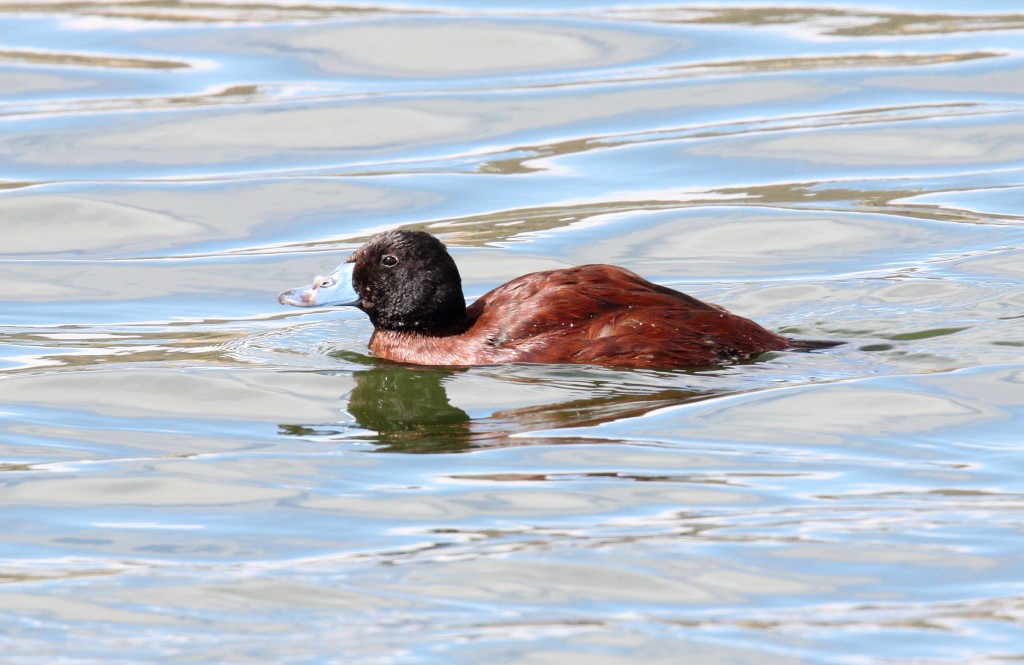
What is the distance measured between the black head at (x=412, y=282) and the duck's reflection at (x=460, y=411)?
341mm

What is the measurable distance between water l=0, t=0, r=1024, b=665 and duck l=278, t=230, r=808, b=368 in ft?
0.48

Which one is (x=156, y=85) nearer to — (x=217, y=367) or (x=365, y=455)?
(x=217, y=367)

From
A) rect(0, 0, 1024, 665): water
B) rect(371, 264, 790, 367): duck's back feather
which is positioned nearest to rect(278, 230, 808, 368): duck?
rect(371, 264, 790, 367): duck's back feather

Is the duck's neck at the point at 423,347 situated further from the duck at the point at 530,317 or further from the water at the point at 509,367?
the water at the point at 509,367

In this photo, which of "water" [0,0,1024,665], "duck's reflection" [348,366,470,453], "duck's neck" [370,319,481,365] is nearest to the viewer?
"water" [0,0,1024,665]

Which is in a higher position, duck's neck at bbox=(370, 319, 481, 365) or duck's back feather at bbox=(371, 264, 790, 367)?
duck's back feather at bbox=(371, 264, 790, 367)

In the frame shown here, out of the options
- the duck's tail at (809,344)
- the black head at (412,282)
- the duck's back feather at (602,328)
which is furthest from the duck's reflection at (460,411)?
the duck's tail at (809,344)

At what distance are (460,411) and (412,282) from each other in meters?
1.18

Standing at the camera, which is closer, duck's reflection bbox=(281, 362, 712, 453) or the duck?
duck's reflection bbox=(281, 362, 712, 453)

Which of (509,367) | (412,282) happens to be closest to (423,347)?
(412,282)

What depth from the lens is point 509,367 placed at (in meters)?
8.70

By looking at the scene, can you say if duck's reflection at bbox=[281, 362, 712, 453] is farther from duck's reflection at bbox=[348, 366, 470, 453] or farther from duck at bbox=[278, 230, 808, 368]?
duck at bbox=[278, 230, 808, 368]

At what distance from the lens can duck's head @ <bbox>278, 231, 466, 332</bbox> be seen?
29.9 feet

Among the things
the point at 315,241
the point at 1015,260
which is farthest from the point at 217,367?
the point at 1015,260
